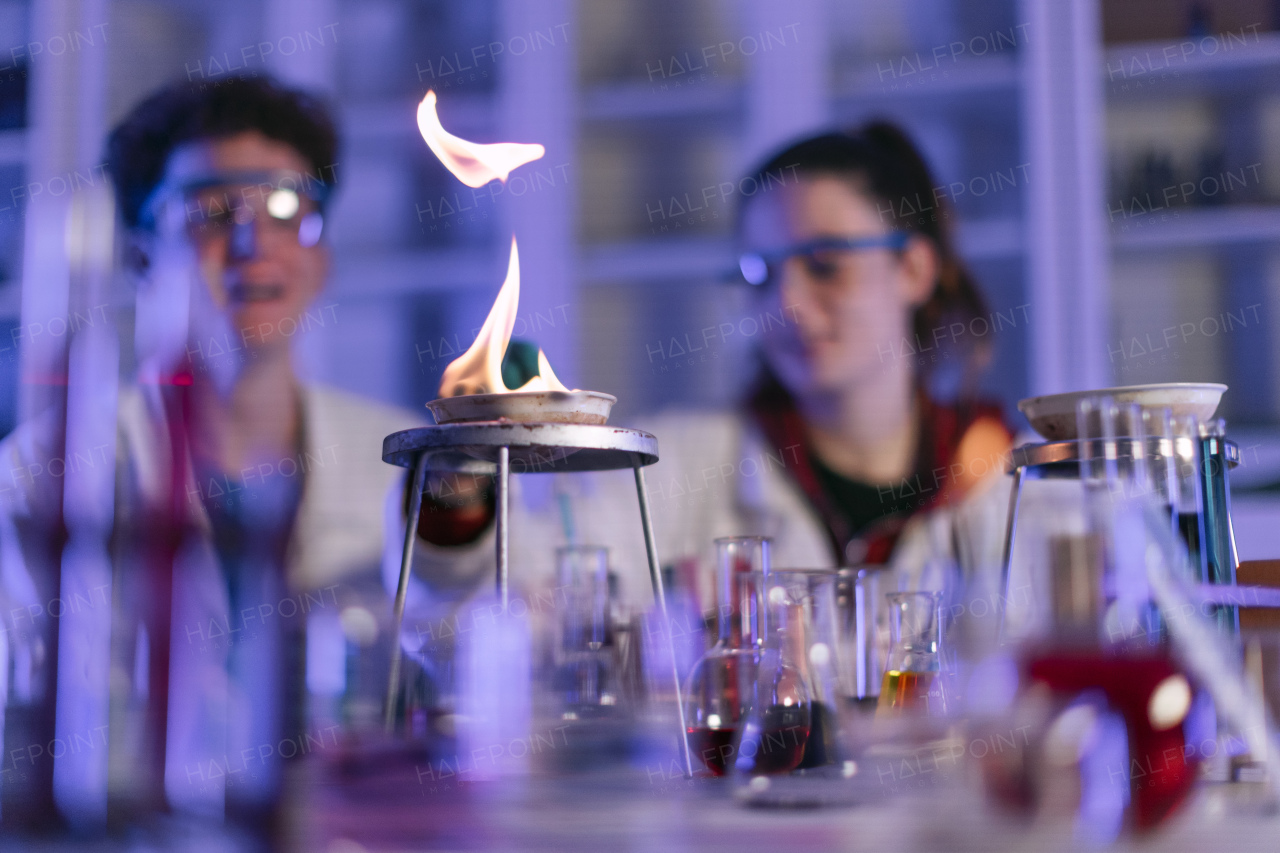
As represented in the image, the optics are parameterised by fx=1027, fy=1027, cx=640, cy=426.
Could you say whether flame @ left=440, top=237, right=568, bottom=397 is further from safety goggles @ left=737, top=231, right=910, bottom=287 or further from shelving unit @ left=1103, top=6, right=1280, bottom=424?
shelving unit @ left=1103, top=6, right=1280, bottom=424

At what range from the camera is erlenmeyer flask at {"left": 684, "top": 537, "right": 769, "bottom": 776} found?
0.79 m

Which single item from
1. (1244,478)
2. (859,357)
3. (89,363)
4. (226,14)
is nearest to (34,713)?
(89,363)

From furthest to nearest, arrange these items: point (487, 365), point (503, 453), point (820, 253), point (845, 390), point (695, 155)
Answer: point (695, 155), point (845, 390), point (820, 253), point (487, 365), point (503, 453)

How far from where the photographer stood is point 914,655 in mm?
897

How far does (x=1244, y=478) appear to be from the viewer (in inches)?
85.6

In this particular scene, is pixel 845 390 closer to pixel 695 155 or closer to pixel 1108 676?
pixel 695 155

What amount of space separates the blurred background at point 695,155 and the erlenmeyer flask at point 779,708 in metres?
1.54

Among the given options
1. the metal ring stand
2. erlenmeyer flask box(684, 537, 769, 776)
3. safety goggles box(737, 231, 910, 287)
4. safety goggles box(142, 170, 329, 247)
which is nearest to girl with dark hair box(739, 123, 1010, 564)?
safety goggles box(737, 231, 910, 287)

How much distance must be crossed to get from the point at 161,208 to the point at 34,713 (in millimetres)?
1800

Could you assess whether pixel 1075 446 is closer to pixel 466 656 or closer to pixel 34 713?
pixel 466 656

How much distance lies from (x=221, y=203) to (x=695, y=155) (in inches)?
44.5

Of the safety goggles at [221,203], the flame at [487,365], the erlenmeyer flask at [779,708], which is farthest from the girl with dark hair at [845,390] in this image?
the erlenmeyer flask at [779,708]

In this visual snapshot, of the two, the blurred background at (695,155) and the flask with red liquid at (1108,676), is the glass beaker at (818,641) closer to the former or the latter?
the flask with red liquid at (1108,676)

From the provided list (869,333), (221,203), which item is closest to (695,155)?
(869,333)
